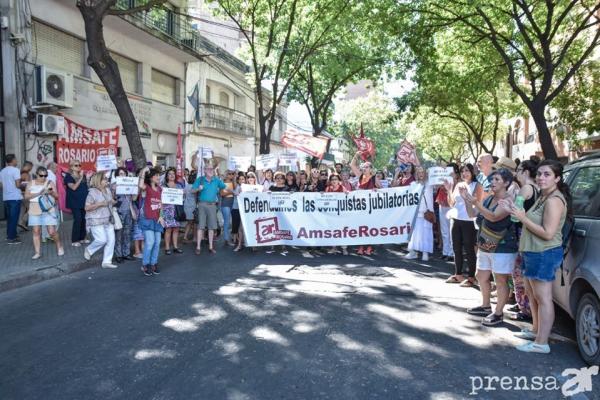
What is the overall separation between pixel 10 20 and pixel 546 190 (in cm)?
1423

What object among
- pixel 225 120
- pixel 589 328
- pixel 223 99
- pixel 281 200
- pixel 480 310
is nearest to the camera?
pixel 589 328

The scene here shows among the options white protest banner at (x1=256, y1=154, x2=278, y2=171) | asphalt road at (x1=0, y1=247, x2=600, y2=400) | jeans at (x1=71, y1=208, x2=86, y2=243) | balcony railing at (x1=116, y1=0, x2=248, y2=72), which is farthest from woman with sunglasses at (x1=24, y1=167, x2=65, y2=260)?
balcony railing at (x1=116, y1=0, x2=248, y2=72)

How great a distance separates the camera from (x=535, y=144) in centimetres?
2877

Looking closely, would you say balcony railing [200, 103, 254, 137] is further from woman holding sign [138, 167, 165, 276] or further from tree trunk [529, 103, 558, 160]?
woman holding sign [138, 167, 165, 276]

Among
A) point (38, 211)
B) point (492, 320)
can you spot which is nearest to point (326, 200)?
point (492, 320)

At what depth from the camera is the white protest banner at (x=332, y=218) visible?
991 centimetres

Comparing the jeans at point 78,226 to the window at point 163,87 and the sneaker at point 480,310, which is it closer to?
the sneaker at point 480,310

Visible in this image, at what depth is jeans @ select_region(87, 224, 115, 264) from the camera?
8.45m

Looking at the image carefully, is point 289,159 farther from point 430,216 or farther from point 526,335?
point 526,335

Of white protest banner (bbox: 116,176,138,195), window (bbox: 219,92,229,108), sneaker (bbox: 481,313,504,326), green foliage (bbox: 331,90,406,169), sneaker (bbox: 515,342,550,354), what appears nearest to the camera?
sneaker (bbox: 515,342,550,354)

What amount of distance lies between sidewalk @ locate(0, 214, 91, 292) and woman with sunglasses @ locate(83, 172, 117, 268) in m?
0.37

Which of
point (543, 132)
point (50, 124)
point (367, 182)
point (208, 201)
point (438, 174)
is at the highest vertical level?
point (50, 124)

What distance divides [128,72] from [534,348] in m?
18.1

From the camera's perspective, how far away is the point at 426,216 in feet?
31.2
